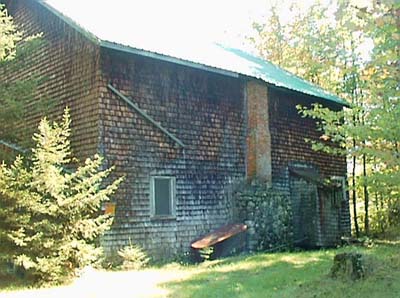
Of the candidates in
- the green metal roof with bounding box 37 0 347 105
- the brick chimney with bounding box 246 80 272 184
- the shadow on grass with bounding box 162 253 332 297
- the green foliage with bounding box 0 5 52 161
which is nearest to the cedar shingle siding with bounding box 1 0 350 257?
the brick chimney with bounding box 246 80 272 184

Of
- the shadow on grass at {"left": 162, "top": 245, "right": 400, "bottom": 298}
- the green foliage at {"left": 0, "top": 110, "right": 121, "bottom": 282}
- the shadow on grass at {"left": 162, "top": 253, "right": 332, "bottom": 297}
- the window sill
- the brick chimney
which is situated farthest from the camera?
the brick chimney

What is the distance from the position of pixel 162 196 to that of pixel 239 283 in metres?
5.31

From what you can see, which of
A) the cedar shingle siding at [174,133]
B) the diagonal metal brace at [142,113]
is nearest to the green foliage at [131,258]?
the cedar shingle siding at [174,133]

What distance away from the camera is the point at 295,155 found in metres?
19.1

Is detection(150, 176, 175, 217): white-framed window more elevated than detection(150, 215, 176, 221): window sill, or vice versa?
detection(150, 176, 175, 217): white-framed window

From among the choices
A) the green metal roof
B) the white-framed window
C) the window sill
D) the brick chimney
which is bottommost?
the window sill

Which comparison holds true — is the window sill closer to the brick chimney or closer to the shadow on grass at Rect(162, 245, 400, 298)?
the shadow on grass at Rect(162, 245, 400, 298)

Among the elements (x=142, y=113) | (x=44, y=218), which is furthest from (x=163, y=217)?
(x=44, y=218)

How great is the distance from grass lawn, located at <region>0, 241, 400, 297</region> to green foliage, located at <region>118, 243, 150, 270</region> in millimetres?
660

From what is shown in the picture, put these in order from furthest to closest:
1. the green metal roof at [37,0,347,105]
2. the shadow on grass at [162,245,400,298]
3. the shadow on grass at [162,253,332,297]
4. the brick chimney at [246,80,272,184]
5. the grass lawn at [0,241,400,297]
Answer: the brick chimney at [246,80,272,184] < the green metal roof at [37,0,347,105] < the shadow on grass at [162,253,332,297] < the grass lawn at [0,241,400,297] < the shadow on grass at [162,245,400,298]

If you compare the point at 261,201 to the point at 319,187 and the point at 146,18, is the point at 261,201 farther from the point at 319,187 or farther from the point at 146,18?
the point at 146,18

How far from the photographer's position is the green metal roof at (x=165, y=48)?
1304cm

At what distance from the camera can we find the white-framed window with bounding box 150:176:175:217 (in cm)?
1427

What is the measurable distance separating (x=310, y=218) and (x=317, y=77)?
13.7 meters
